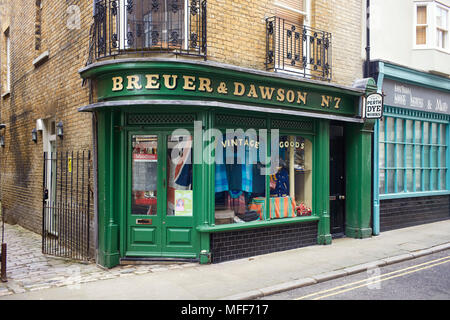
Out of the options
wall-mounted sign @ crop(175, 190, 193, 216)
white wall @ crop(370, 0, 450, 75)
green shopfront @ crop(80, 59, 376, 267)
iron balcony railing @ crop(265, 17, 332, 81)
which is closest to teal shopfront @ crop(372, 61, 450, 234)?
white wall @ crop(370, 0, 450, 75)

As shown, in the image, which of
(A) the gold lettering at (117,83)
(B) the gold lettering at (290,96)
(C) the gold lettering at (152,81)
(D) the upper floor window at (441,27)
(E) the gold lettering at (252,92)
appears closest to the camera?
(C) the gold lettering at (152,81)

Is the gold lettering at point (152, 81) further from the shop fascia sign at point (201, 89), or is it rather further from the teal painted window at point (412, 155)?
the teal painted window at point (412, 155)

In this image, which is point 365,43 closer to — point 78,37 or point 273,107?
point 273,107

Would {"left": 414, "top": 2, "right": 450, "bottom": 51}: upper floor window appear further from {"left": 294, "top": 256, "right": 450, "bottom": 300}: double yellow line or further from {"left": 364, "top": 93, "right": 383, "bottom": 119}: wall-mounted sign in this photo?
{"left": 294, "top": 256, "right": 450, "bottom": 300}: double yellow line

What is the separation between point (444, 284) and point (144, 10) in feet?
23.3

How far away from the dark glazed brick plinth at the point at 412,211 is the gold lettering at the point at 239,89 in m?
5.72

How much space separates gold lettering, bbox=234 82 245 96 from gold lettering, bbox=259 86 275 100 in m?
0.48

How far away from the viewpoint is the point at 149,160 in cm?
791

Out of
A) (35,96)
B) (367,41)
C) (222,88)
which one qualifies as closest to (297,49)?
(367,41)

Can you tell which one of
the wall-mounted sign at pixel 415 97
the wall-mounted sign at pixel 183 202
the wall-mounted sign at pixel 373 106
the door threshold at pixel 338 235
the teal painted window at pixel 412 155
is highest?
the wall-mounted sign at pixel 415 97

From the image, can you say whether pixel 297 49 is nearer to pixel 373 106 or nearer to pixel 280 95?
pixel 280 95

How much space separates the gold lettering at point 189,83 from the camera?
7.33 m

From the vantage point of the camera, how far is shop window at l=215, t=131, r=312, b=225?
27.1 feet

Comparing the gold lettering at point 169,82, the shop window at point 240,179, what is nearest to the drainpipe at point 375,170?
the shop window at point 240,179
